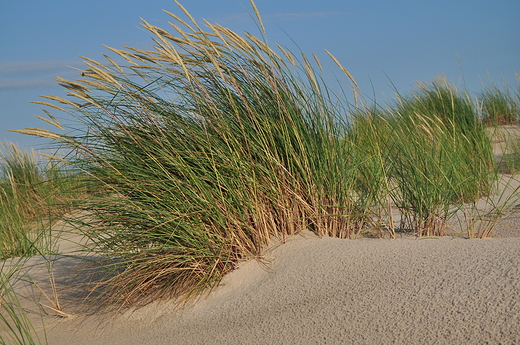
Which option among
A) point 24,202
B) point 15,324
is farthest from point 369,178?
point 24,202

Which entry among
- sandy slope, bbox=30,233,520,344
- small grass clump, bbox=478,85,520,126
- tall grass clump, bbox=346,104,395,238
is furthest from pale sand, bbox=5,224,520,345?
small grass clump, bbox=478,85,520,126

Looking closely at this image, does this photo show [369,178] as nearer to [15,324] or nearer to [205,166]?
[205,166]

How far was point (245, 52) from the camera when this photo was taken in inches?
109

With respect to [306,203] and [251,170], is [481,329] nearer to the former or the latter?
[306,203]

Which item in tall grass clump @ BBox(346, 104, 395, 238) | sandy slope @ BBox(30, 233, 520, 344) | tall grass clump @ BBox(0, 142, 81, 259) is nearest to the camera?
sandy slope @ BBox(30, 233, 520, 344)

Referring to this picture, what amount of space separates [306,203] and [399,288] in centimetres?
80

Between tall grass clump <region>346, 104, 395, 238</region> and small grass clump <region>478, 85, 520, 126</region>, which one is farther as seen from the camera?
small grass clump <region>478, 85, 520, 126</region>

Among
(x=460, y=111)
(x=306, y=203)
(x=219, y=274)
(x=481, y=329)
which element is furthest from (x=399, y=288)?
(x=460, y=111)

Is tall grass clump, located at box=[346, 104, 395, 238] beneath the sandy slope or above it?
above

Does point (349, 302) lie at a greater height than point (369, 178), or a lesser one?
lesser

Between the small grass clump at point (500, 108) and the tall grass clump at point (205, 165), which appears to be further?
the small grass clump at point (500, 108)

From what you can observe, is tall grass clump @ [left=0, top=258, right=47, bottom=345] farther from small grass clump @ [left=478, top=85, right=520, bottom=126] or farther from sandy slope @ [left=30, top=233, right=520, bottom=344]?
small grass clump @ [left=478, top=85, right=520, bottom=126]

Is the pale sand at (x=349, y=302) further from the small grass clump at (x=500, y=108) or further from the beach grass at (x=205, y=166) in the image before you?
the small grass clump at (x=500, y=108)

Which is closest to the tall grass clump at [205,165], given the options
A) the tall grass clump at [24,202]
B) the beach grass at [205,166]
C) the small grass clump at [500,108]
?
the beach grass at [205,166]
